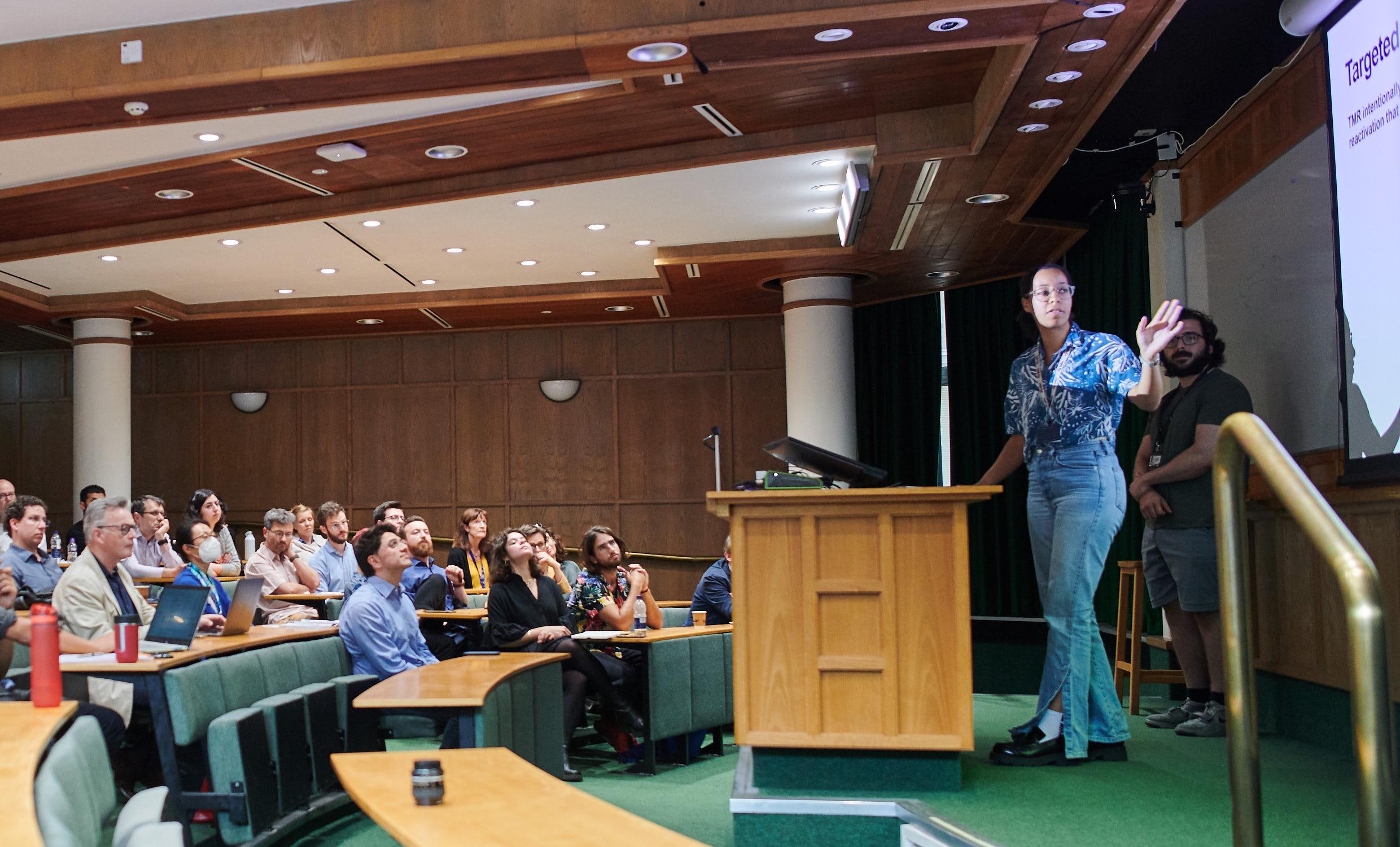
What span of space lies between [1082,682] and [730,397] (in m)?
7.87

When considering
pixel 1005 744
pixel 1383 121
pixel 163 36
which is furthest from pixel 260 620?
pixel 1383 121

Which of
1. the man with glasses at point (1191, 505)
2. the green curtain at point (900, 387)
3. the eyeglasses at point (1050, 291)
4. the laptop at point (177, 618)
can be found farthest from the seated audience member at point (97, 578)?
the green curtain at point (900, 387)

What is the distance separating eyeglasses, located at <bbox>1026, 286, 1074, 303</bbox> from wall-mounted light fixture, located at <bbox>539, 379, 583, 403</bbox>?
8.20m

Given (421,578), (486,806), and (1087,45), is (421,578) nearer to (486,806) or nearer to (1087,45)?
(1087,45)

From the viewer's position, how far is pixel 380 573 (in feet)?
16.7

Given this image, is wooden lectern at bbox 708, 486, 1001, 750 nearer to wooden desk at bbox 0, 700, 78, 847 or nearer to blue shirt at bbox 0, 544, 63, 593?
wooden desk at bbox 0, 700, 78, 847

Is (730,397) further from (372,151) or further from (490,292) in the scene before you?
(372,151)

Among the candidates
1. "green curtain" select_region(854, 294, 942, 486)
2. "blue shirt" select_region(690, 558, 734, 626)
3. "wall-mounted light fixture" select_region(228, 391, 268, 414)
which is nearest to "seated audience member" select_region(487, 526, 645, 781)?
"blue shirt" select_region(690, 558, 734, 626)

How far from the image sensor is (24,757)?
2.27m

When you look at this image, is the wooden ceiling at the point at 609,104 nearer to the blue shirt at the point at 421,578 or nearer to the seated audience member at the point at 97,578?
the seated audience member at the point at 97,578

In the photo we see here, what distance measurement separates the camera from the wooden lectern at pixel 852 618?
10.7ft

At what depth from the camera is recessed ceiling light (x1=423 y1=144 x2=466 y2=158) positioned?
6164 millimetres

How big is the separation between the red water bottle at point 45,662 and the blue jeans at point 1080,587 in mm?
2736

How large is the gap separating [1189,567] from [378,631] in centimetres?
332
